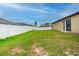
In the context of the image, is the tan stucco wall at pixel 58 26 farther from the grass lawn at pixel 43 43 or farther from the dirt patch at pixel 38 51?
the dirt patch at pixel 38 51

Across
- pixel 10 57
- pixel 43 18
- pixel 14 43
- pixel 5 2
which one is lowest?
pixel 10 57

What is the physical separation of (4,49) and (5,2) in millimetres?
833

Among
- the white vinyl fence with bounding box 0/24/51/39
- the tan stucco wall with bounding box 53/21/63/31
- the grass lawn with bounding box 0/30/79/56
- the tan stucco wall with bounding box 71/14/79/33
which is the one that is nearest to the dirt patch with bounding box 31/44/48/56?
the grass lawn with bounding box 0/30/79/56

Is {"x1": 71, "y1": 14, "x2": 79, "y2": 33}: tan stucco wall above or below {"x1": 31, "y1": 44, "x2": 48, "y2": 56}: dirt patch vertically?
above

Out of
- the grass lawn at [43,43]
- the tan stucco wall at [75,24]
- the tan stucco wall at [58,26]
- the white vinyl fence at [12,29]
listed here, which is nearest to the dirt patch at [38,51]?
the grass lawn at [43,43]

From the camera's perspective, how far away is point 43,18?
12.8 ft

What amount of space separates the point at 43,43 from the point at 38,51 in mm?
197

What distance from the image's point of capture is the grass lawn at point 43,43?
3684 mm

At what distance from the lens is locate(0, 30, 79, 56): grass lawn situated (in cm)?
368

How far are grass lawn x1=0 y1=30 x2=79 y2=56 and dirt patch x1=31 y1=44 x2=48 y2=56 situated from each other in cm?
4

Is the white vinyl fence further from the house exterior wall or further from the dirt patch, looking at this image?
the dirt patch

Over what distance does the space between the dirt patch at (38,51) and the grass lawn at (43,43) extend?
0.04m

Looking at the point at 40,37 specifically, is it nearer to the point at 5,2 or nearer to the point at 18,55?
the point at 18,55

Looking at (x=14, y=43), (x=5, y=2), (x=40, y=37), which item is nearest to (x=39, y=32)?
(x=40, y=37)
